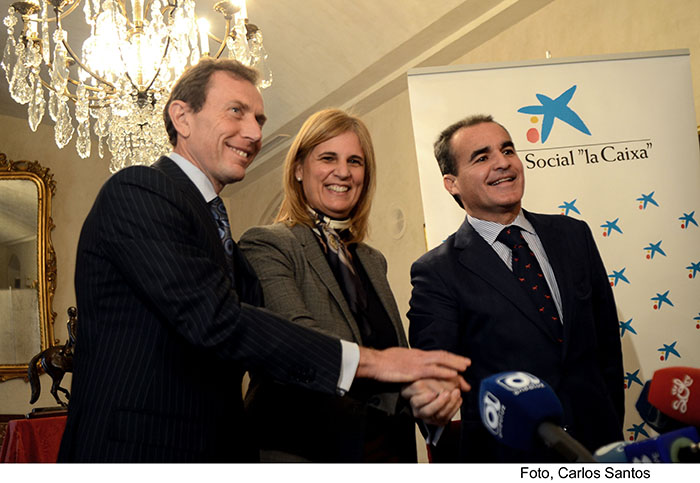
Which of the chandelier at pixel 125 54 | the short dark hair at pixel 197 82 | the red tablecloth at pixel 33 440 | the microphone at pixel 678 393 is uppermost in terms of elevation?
the chandelier at pixel 125 54

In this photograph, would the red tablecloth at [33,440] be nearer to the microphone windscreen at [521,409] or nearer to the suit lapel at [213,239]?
the suit lapel at [213,239]

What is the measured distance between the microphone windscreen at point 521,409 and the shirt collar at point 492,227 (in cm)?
103

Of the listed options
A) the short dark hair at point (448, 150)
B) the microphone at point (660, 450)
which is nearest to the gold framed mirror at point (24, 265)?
the short dark hair at point (448, 150)

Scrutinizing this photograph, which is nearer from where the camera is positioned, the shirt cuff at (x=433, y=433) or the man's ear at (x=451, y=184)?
the shirt cuff at (x=433, y=433)

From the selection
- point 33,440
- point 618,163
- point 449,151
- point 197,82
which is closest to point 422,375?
point 197,82

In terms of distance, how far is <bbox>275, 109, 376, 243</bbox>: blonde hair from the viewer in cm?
217

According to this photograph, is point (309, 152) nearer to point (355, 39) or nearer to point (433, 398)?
point (433, 398)

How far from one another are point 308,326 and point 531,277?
0.74 meters

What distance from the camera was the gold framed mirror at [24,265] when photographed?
810 cm

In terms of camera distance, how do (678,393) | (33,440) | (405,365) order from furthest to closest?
1. (33,440)
2. (405,365)
3. (678,393)

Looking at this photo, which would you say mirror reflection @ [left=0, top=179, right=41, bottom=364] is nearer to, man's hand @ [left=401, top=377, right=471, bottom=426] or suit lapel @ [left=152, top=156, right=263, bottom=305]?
suit lapel @ [left=152, top=156, right=263, bottom=305]

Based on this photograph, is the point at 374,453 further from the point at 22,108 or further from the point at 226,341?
the point at 22,108

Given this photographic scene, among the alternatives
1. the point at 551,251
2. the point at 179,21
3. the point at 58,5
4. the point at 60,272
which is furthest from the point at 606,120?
the point at 60,272

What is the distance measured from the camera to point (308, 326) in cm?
176
